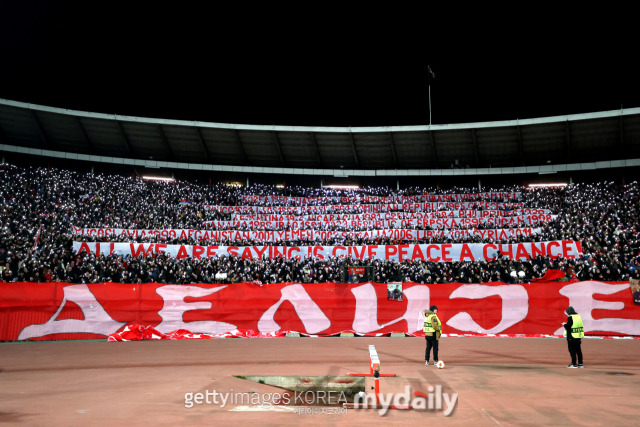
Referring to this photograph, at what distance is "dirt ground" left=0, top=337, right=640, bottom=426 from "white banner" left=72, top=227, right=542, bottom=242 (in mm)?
12928

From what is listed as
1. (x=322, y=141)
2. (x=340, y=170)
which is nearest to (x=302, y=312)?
(x=322, y=141)

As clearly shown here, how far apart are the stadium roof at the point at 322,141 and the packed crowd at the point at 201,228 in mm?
2883

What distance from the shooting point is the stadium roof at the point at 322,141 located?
37.0 m

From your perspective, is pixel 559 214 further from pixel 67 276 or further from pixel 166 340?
pixel 67 276

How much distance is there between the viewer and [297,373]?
1095 cm

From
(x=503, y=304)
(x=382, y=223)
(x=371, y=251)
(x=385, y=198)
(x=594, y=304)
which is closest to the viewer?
(x=594, y=304)

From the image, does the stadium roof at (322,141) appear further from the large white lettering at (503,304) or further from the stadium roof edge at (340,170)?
the large white lettering at (503,304)

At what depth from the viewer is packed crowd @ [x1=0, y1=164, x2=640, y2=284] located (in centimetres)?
2345

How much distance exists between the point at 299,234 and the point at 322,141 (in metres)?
11.7

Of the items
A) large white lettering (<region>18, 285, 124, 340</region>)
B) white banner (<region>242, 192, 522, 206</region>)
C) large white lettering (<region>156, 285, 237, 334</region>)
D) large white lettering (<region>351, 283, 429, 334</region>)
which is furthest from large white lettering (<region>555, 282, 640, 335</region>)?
large white lettering (<region>18, 285, 124, 340</region>)

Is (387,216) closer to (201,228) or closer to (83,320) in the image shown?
(201,228)

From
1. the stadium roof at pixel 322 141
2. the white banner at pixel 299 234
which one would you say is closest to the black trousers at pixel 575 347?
the white banner at pixel 299 234

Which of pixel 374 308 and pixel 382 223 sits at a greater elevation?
pixel 382 223

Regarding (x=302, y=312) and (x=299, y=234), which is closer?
(x=302, y=312)
